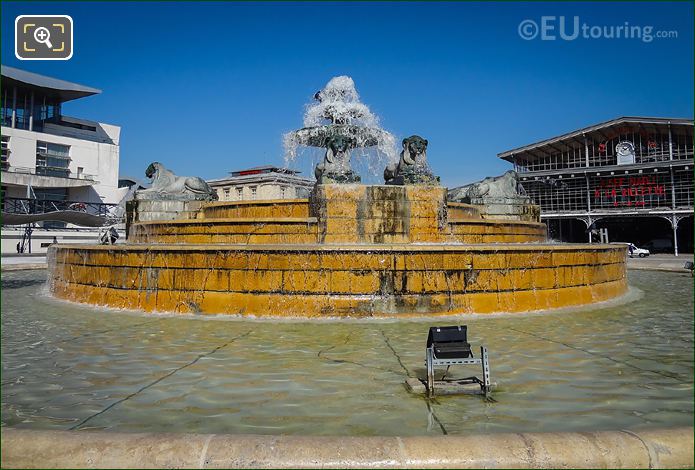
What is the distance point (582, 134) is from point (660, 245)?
12.1 metres

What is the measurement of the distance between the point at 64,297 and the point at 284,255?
5141mm

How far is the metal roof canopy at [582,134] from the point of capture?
129ft

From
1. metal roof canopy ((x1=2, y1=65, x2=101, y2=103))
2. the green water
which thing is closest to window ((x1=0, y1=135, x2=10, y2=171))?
metal roof canopy ((x1=2, y1=65, x2=101, y2=103))

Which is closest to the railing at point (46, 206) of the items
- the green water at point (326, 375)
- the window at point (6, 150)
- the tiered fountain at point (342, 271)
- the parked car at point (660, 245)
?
the window at point (6, 150)

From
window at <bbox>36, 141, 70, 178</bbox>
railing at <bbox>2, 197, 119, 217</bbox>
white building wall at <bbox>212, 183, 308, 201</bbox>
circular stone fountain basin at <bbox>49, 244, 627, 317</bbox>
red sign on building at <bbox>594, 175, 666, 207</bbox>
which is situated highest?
window at <bbox>36, 141, 70, 178</bbox>

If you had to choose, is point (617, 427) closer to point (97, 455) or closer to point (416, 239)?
point (97, 455)

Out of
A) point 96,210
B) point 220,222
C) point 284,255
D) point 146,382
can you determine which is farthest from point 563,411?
point 96,210

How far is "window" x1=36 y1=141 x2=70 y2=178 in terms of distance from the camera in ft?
158

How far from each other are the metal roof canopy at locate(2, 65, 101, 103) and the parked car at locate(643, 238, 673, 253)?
6263 cm

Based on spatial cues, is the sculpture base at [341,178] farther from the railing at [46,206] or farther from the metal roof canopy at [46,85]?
the metal roof canopy at [46,85]

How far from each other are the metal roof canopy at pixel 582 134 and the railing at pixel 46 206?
130ft

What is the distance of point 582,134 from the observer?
4338 centimetres

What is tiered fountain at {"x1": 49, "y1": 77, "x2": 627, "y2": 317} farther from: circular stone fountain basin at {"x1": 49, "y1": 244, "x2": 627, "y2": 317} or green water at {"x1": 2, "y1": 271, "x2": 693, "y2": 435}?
green water at {"x1": 2, "y1": 271, "x2": 693, "y2": 435}

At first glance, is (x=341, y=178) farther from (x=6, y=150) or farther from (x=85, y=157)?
(x=85, y=157)
